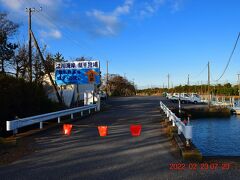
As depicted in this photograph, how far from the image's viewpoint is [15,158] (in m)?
9.56

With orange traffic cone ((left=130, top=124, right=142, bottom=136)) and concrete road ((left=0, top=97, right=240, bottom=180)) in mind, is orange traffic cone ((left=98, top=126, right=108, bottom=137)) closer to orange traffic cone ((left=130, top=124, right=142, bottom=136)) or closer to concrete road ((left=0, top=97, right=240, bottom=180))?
concrete road ((left=0, top=97, right=240, bottom=180))

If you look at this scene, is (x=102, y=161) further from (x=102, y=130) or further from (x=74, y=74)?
(x=74, y=74)

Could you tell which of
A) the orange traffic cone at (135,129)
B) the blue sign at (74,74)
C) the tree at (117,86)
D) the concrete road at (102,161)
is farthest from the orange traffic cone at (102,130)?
the tree at (117,86)

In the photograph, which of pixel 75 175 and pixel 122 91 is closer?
pixel 75 175

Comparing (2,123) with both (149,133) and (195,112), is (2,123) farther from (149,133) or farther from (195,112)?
(195,112)

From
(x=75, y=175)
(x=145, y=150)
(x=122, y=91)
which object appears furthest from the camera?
(x=122, y=91)

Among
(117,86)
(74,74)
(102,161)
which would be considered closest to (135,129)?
(102,161)

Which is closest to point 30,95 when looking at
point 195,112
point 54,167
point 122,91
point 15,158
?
point 15,158

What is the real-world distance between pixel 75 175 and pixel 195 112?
3397cm
